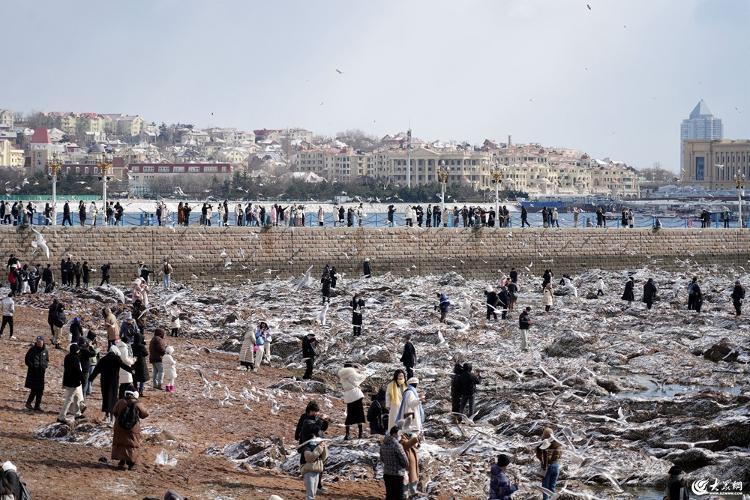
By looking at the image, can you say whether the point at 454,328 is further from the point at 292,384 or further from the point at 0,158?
the point at 0,158

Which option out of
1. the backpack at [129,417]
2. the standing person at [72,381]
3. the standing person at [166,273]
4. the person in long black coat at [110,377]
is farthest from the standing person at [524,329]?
the standing person at [166,273]

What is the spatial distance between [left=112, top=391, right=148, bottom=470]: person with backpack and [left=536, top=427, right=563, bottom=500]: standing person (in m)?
4.01

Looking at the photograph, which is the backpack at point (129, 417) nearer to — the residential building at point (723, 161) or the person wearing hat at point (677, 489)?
the person wearing hat at point (677, 489)

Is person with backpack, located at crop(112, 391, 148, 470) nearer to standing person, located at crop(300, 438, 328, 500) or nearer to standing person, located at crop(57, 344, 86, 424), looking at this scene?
standing person, located at crop(57, 344, 86, 424)

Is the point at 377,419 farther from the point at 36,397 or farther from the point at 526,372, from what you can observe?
the point at 526,372

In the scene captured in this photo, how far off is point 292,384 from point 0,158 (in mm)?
176142

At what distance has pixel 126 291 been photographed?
3288 centimetres

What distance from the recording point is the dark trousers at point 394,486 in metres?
12.0

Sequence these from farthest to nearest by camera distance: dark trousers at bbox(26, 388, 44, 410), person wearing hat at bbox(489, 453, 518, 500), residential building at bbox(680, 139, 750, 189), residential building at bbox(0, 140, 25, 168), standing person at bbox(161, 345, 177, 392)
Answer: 1. residential building at bbox(680, 139, 750, 189)
2. residential building at bbox(0, 140, 25, 168)
3. standing person at bbox(161, 345, 177, 392)
4. dark trousers at bbox(26, 388, 44, 410)
5. person wearing hat at bbox(489, 453, 518, 500)

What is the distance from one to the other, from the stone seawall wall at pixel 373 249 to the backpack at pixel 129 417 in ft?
74.3

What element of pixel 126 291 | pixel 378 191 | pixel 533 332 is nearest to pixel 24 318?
pixel 126 291

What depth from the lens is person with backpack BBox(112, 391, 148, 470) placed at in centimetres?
1262

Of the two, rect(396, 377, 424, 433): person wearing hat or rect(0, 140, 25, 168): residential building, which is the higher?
rect(0, 140, 25, 168): residential building

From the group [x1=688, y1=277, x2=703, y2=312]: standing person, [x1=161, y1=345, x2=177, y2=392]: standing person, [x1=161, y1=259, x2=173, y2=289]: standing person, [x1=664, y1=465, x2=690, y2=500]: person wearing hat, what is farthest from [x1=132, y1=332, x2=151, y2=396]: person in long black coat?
[x1=161, y1=259, x2=173, y2=289]: standing person
